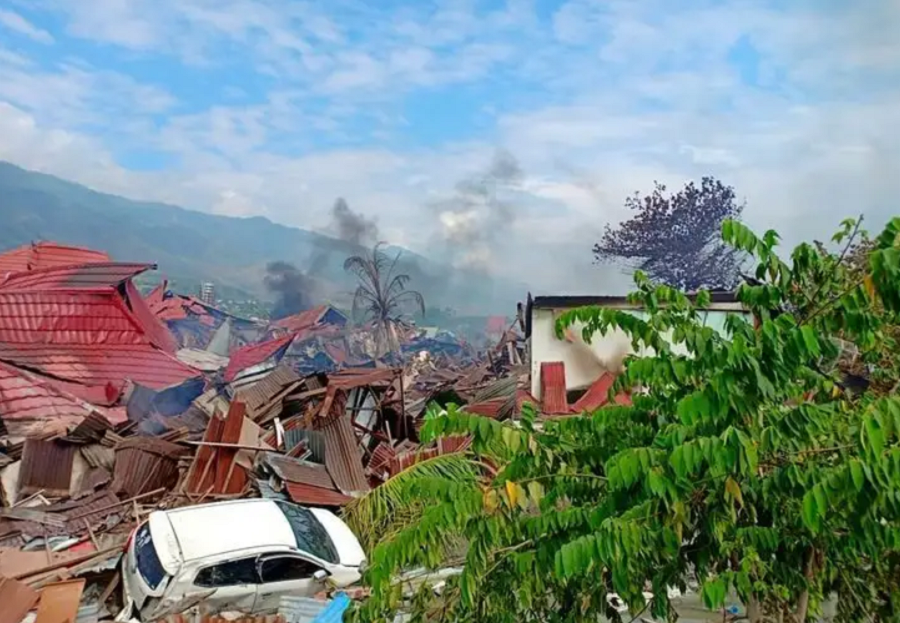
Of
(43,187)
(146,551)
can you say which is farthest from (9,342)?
(43,187)

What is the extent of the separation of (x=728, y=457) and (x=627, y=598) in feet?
2.60

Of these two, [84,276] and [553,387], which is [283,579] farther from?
[84,276]

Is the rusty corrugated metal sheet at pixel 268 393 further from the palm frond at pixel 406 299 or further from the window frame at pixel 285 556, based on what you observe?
the palm frond at pixel 406 299

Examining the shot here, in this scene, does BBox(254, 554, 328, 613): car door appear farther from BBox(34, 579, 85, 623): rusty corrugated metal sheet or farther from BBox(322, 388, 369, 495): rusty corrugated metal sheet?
BBox(322, 388, 369, 495): rusty corrugated metal sheet

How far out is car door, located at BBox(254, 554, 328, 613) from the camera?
702cm

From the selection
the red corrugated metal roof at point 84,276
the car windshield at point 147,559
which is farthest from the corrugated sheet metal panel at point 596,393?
the red corrugated metal roof at point 84,276

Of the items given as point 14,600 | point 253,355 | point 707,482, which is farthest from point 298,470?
point 253,355

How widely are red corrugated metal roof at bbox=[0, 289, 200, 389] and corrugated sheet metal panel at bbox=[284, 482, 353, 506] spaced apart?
6.77m

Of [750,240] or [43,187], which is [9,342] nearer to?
[750,240]

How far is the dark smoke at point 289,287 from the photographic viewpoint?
4047 cm

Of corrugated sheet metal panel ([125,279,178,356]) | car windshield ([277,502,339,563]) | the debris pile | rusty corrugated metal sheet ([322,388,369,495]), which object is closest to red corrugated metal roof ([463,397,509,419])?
the debris pile

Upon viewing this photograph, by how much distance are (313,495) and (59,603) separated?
12.5 ft

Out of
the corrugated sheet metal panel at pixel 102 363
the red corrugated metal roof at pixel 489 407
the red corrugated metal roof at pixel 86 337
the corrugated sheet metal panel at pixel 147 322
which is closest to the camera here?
the red corrugated metal roof at pixel 489 407

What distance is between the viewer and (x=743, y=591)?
258 centimetres
